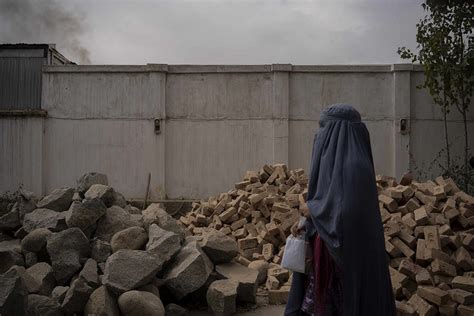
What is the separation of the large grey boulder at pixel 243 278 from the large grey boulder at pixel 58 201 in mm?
2167

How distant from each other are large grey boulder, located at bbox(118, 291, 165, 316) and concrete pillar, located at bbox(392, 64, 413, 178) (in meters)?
8.57

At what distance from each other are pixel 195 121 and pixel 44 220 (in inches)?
247

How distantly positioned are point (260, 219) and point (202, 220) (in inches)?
47.8

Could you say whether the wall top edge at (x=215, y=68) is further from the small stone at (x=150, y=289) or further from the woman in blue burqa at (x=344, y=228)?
the woman in blue burqa at (x=344, y=228)

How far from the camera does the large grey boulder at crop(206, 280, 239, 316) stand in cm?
476

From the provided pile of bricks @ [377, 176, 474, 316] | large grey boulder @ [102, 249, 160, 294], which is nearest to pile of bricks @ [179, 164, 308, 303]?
pile of bricks @ [377, 176, 474, 316]

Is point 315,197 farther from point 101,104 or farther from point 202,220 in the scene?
point 101,104

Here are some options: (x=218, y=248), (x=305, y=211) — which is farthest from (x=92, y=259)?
(x=305, y=211)

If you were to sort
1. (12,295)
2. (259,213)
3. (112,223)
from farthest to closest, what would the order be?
(259,213) → (112,223) → (12,295)

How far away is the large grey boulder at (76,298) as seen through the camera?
176 inches

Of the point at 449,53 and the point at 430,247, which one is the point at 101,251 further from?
the point at 449,53

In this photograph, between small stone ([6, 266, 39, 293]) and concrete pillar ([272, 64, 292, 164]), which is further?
concrete pillar ([272, 64, 292, 164])

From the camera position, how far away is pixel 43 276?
4.79m

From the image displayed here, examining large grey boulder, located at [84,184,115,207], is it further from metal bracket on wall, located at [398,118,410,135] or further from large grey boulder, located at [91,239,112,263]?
metal bracket on wall, located at [398,118,410,135]
